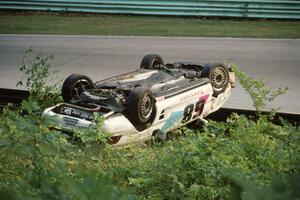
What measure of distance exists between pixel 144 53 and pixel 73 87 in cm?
625

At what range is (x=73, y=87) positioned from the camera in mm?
8141

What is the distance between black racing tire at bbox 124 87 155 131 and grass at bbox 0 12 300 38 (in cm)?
899

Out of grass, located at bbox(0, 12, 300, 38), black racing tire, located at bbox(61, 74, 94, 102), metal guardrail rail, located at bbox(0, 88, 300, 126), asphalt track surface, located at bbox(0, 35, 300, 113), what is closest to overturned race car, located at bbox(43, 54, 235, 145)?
black racing tire, located at bbox(61, 74, 94, 102)

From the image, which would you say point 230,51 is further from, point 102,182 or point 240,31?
point 102,182

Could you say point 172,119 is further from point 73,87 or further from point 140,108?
point 73,87

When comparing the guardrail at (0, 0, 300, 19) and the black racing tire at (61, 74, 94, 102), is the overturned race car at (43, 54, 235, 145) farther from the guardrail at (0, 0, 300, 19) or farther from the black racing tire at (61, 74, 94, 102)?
the guardrail at (0, 0, 300, 19)

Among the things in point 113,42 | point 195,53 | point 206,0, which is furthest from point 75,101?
point 206,0

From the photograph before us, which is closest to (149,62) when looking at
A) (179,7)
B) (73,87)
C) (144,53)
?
(73,87)

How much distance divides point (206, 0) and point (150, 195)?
13762 mm

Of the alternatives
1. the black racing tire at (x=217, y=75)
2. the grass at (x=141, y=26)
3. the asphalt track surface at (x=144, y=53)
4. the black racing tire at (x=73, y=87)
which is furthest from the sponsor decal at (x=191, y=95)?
the grass at (x=141, y=26)

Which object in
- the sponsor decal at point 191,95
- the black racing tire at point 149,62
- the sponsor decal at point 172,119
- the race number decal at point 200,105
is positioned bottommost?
the sponsor decal at point 172,119

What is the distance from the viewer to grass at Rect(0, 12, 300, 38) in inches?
642

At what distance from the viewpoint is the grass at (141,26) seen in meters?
16.3

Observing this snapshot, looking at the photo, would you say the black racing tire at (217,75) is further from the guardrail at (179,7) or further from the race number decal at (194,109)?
the guardrail at (179,7)
